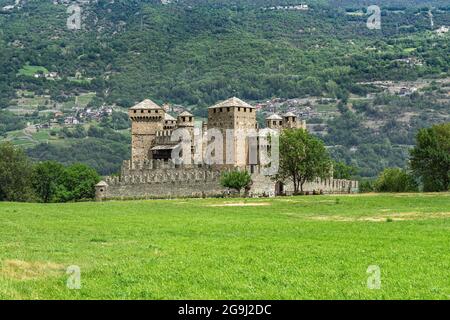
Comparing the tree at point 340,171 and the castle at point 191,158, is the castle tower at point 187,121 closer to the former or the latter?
the castle at point 191,158

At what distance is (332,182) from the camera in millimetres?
86875

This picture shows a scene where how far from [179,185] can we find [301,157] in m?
11.9

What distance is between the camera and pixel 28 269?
1923 cm

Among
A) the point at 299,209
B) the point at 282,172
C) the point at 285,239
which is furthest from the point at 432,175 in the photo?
the point at 285,239

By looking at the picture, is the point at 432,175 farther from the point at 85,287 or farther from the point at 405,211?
the point at 85,287

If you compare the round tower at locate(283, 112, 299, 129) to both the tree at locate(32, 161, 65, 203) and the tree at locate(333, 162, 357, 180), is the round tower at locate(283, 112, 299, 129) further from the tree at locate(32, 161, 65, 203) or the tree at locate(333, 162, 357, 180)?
the tree at locate(32, 161, 65, 203)

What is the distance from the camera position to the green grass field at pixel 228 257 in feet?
53.0

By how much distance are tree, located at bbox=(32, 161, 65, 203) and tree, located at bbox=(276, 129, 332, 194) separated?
30261 mm

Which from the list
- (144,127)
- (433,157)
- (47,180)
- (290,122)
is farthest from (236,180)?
(47,180)

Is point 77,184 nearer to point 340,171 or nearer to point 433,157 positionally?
point 340,171

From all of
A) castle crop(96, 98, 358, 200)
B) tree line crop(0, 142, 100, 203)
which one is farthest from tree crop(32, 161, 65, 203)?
castle crop(96, 98, 358, 200)
